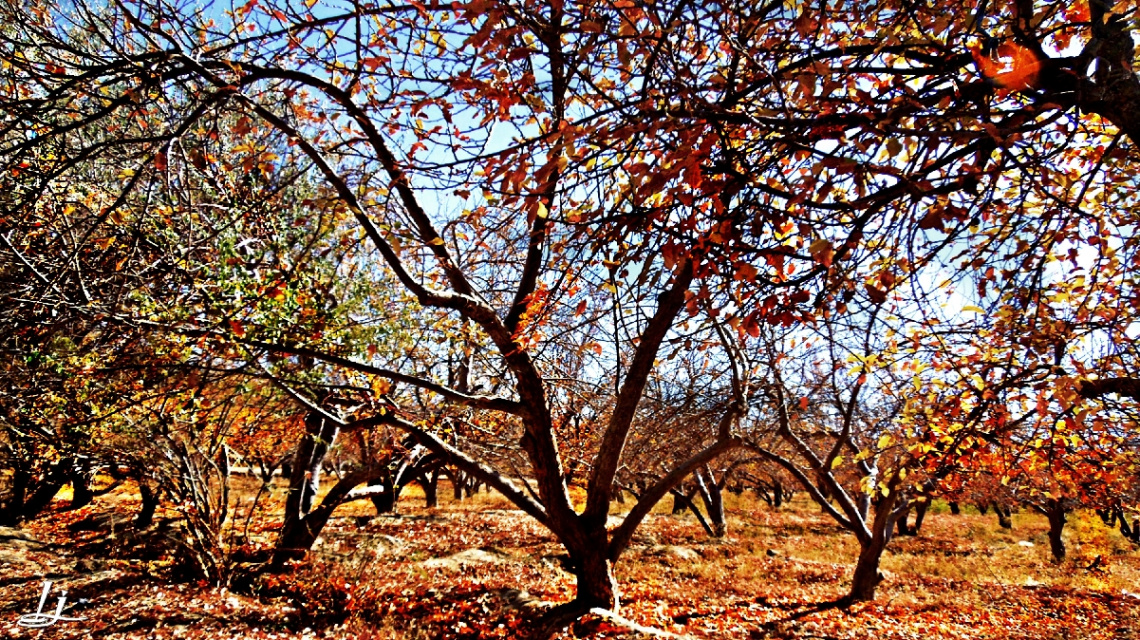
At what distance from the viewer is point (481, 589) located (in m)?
8.99

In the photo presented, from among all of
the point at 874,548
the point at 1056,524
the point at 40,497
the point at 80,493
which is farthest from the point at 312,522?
the point at 1056,524

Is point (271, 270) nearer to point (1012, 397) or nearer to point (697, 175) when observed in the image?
point (697, 175)

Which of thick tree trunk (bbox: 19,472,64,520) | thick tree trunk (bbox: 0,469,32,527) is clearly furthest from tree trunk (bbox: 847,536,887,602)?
thick tree trunk (bbox: 0,469,32,527)

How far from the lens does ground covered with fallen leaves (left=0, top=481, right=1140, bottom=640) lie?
22.9 ft

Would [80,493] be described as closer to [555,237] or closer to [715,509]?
[555,237]

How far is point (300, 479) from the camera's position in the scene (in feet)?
31.9

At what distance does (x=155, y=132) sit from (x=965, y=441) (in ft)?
25.4

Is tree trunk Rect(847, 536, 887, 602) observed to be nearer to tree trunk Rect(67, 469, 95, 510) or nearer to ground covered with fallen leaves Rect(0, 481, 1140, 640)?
ground covered with fallen leaves Rect(0, 481, 1140, 640)

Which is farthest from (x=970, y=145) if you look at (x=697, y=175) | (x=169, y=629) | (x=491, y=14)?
(x=169, y=629)

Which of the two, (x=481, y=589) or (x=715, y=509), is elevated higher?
(x=715, y=509)

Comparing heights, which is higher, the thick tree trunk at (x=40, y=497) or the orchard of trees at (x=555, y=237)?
the orchard of trees at (x=555, y=237)

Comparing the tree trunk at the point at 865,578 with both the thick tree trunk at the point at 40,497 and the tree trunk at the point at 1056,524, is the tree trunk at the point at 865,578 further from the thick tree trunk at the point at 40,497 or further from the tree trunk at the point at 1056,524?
the thick tree trunk at the point at 40,497

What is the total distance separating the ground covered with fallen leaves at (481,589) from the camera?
697cm

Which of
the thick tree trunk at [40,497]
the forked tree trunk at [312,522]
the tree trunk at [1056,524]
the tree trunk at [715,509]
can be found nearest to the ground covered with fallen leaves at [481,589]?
the forked tree trunk at [312,522]
